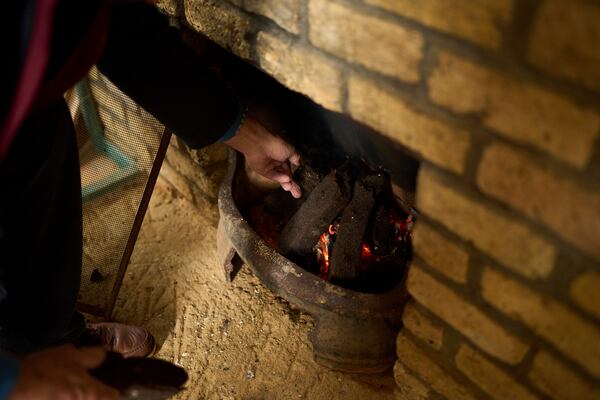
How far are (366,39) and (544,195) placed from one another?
0.43 meters

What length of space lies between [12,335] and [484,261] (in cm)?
128

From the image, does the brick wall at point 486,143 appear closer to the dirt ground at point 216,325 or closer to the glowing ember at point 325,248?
the glowing ember at point 325,248

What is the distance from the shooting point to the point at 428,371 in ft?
4.75

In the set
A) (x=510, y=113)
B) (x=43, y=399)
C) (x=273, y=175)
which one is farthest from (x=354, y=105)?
(x=43, y=399)

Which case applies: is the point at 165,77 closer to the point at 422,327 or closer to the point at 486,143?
the point at 486,143

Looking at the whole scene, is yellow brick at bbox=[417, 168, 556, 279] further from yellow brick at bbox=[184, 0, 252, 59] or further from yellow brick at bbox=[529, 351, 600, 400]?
yellow brick at bbox=[184, 0, 252, 59]

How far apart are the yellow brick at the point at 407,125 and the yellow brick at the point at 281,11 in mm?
188

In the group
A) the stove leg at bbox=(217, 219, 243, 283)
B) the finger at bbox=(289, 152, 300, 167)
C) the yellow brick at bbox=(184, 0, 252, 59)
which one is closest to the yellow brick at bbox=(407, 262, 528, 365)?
the finger at bbox=(289, 152, 300, 167)

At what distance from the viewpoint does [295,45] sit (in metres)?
1.20

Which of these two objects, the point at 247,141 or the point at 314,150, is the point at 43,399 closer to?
the point at 247,141

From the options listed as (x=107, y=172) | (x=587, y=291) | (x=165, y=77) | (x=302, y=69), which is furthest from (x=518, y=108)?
(x=107, y=172)

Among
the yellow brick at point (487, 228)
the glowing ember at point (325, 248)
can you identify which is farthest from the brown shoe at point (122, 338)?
the yellow brick at point (487, 228)

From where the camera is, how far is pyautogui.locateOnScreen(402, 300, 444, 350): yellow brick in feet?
4.38

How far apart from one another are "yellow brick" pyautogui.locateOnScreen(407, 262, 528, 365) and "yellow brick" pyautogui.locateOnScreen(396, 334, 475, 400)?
20 centimetres
